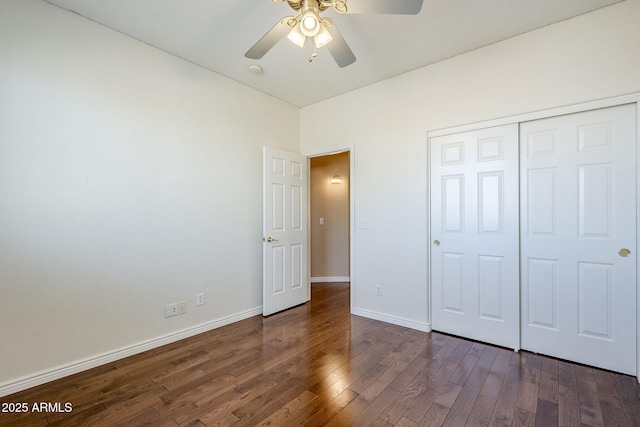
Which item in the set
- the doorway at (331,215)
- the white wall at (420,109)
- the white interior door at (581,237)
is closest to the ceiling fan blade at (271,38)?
the white wall at (420,109)

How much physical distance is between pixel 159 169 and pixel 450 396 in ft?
9.97

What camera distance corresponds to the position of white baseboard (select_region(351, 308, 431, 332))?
9.82 ft

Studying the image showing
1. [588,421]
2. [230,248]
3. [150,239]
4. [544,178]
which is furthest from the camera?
[230,248]

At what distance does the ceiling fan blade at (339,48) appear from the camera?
1.82m

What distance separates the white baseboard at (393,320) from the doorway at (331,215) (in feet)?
6.10

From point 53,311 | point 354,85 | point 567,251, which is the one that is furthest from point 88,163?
point 567,251

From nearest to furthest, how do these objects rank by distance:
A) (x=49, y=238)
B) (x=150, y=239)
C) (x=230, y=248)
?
(x=49, y=238) → (x=150, y=239) → (x=230, y=248)

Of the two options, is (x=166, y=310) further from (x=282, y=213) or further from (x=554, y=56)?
(x=554, y=56)

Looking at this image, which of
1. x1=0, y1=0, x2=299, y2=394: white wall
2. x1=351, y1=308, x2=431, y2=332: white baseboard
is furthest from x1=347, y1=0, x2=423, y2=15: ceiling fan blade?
x1=351, y1=308, x2=431, y2=332: white baseboard

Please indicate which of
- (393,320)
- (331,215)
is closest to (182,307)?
(393,320)

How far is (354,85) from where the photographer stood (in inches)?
136

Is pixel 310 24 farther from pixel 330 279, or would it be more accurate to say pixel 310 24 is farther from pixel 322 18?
pixel 330 279

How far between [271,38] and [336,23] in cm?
76

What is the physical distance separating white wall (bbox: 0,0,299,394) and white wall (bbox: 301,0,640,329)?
4.90 feet
